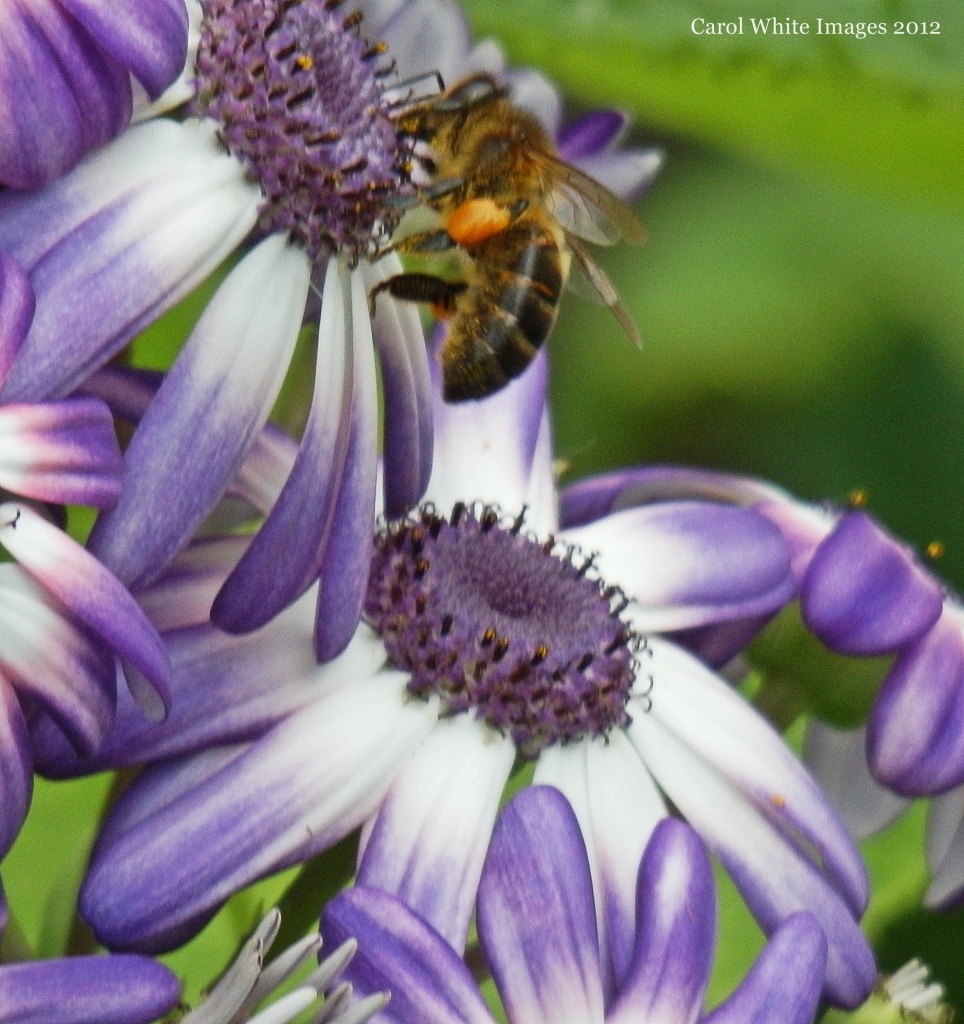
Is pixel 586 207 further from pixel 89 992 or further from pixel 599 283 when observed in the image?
pixel 89 992

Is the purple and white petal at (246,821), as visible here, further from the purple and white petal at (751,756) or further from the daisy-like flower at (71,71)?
the daisy-like flower at (71,71)

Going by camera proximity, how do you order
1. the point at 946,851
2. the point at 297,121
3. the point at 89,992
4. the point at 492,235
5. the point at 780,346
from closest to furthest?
1. the point at 89,992
2. the point at 297,121
3. the point at 492,235
4. the point at 946,851
5. the point at 780,346

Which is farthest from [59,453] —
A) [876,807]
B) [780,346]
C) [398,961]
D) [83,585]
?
[780,346]

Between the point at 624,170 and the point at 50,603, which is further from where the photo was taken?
the point at 624,170

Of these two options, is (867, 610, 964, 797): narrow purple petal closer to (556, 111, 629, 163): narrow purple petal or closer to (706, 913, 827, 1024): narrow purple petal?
(706, 913, 827, 1024): narrow purple petal

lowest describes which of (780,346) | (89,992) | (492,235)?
(780,346)
